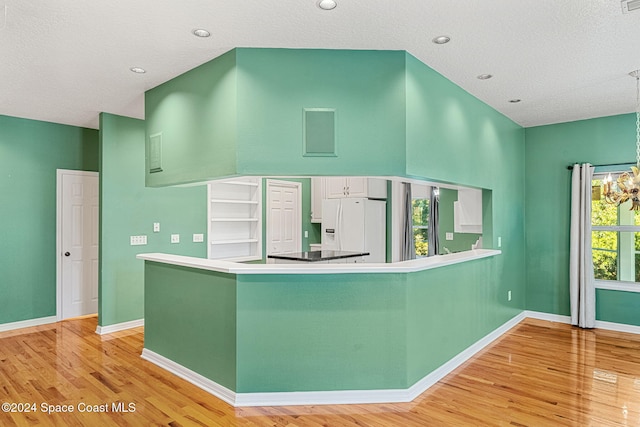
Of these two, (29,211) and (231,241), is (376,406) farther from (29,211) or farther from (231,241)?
(29,211)

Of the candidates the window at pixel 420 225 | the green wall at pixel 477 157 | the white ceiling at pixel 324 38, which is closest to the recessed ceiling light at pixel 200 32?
the white ceiling at pixel 324 38

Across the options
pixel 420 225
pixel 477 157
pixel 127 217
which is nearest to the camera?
pixel 477 157

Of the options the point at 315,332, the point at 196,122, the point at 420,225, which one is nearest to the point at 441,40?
the point at 196,122

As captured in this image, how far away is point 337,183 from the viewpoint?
20.2 ft

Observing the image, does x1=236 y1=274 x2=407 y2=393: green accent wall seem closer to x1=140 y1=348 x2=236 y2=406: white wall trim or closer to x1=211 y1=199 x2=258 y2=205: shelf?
x1=140 y1=348 x2=236 y2=406: white wall trim

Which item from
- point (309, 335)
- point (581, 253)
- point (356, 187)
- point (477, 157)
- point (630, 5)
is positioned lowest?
point (309, 335)

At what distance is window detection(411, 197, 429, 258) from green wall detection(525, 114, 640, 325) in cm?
144

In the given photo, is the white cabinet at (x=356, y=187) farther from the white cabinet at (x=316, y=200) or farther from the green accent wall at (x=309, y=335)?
the green accent wall at (x=309, y=335)

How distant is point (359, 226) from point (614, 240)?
3.36 meters

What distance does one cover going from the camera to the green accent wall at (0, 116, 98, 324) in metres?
5.06

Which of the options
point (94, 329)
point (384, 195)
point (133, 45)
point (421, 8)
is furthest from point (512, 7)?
point (94, 329)

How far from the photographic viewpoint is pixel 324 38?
3033 mm

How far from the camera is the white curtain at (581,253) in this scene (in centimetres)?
518

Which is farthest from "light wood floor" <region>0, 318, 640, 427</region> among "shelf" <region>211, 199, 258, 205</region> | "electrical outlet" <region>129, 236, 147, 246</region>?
"shelf" <region>211, 199, 258, 205</region>
